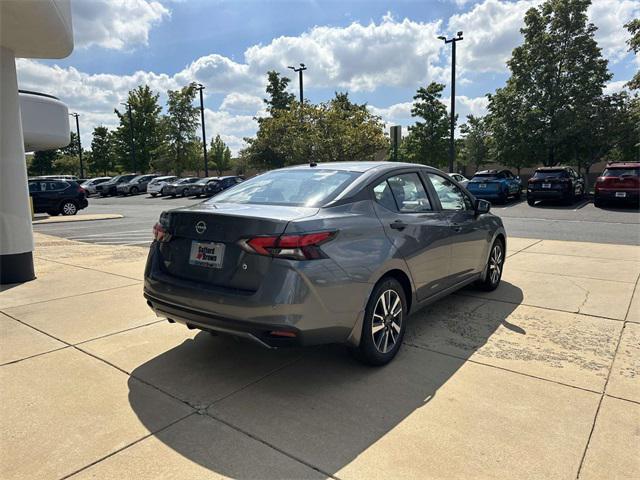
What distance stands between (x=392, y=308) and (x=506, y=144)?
86.8 ft

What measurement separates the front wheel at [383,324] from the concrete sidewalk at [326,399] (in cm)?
13

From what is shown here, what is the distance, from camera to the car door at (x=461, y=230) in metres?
4.66

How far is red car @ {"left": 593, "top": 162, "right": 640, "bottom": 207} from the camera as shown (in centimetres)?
1684

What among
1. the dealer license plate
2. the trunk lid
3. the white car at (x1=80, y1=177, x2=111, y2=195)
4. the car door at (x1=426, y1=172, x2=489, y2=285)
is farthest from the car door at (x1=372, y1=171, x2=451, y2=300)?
the white car at (x1=80, y1=177, x2=111, y2=195)

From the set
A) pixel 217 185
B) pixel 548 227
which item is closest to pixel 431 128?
pixel 217 185

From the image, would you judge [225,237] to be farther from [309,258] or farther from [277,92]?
[277,92]

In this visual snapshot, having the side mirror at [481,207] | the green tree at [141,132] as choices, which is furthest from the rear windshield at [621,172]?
the green tree at [141,132]

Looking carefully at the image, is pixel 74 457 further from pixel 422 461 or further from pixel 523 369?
pixel 523 369

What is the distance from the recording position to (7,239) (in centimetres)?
636

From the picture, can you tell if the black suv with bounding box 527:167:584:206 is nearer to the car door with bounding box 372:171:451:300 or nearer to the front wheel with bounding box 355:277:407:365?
the car door with bounding box 372:171:451:300

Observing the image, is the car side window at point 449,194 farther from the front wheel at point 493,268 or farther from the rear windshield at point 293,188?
the rear windshield at point 293,188

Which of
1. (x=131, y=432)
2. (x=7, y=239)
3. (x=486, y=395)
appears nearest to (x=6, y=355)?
(x=131, y=432)

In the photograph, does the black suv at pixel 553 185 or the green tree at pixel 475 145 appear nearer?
the black suv at pixel 553 185

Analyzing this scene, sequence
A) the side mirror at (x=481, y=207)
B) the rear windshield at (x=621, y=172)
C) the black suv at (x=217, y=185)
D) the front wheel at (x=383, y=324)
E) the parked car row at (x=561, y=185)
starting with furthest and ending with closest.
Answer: the black suv at (x=217, y=185)
the parked car row at (x=561, y=185)
the rear windshield at (x=621, y=172)
the side mirror at (x=481, y=207)
the front wheel at (x=383, y=324)
